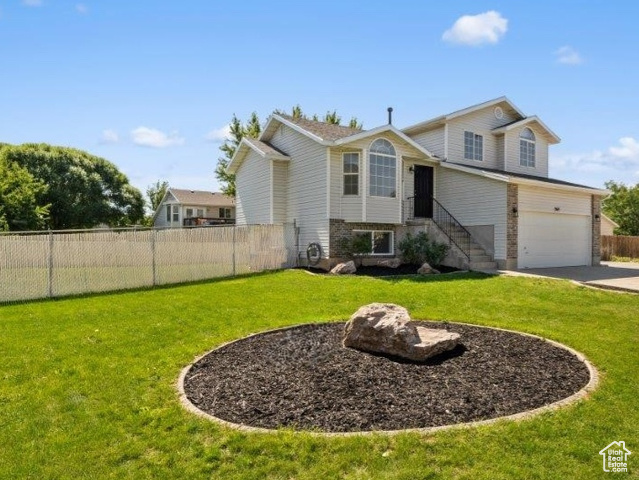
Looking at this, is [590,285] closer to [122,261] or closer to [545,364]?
[545,364]

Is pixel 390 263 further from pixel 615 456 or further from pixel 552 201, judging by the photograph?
pixel 615 456

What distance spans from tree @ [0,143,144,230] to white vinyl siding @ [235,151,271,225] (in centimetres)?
1757

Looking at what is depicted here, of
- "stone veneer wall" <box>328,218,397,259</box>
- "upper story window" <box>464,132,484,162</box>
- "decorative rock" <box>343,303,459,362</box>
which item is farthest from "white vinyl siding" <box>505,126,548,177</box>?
"decorative rock" <box>343,303,459,362</box>

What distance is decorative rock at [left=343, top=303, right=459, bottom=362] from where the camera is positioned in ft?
19.6

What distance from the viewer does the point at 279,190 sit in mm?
→ 19359

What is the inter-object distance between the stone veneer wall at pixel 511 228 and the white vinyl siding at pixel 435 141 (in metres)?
4.04

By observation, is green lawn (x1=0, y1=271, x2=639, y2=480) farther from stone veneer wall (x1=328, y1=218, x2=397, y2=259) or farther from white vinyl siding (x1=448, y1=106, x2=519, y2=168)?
white vinyl siding (x1=448, y1=106, x2=519, y2=168)

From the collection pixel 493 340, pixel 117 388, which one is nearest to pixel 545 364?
pixel 493 340

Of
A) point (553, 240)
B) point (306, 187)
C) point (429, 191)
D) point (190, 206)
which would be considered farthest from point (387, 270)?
point (190, 206)

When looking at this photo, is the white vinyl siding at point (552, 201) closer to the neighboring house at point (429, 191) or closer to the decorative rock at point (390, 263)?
the neighboring house at point (429, 191)

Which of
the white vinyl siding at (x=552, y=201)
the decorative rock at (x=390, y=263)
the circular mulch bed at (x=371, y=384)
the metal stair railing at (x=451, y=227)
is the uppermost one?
the white vinyl siding at (x=552, y=201)

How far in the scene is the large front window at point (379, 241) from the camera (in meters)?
17.5

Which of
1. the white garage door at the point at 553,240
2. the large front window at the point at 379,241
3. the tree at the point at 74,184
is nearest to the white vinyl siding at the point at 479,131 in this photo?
the white garage door at the point at 553,240

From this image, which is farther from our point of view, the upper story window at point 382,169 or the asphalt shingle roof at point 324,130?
the asphalt shingle roof at point 324,130
